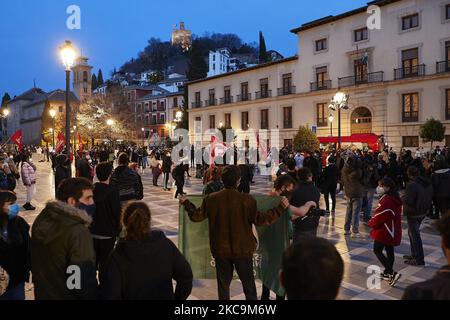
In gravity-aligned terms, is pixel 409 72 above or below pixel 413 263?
above

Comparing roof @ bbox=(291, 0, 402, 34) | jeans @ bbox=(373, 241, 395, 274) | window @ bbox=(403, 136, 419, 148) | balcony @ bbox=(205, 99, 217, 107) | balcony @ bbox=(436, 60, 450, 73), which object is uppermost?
roof @ bbox=(291, 0, 402, 34)

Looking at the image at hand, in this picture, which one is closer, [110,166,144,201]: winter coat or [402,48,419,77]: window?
[110,166,144,201]: winter coat

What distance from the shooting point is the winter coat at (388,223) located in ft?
18.2

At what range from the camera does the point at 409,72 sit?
29781mm

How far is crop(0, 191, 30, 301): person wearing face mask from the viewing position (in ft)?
10.8

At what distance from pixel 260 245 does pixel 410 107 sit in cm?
2930

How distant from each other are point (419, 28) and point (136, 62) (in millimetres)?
117208

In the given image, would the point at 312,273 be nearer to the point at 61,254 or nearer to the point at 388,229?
the point at 61,254

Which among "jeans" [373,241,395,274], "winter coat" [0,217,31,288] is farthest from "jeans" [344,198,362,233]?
"winter coat" [0,217,31,288]

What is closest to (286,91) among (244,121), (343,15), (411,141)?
(244,121)

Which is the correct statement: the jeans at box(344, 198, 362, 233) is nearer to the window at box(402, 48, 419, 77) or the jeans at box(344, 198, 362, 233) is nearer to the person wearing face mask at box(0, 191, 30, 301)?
the person wearing face mask at box(0, 191, 30, 301)

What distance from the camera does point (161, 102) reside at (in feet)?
234

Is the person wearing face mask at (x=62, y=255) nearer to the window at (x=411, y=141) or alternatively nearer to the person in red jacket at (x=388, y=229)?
the person in red jacket at (x=388, y=229)

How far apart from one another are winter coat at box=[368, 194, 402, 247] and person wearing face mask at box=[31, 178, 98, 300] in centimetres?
436
